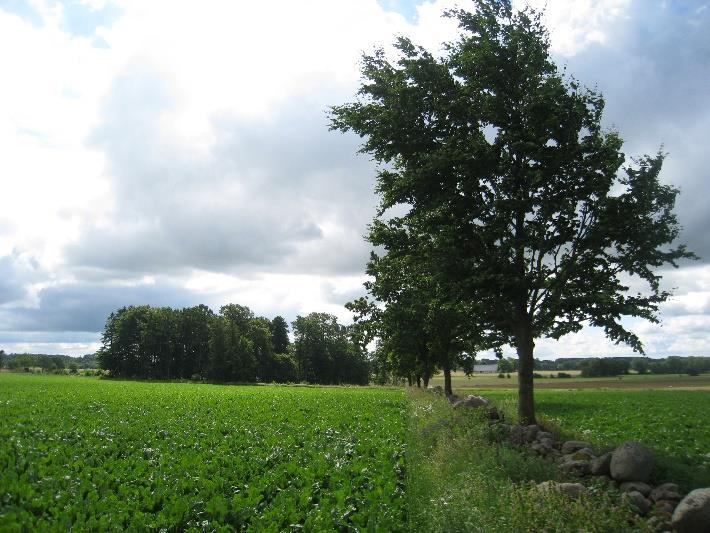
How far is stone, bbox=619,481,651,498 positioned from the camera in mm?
10977

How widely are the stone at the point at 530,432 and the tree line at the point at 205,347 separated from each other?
9448 cm

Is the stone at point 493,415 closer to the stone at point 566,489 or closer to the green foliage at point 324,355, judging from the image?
the stone at point 566,489

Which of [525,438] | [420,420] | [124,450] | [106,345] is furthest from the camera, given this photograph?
[106,345]

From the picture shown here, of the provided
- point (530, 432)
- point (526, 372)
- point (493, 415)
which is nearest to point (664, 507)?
point (530, 432)

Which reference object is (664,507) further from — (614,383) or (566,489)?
(614,383)

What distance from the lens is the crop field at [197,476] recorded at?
324 inches

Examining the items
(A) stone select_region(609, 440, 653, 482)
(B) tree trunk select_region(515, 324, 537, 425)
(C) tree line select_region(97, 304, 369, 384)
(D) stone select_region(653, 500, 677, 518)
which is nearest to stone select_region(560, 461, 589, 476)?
(A) stone select_region(609, 440, 653, 482)

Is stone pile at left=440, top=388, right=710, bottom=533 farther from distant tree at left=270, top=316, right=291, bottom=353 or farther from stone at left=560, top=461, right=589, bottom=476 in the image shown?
distant tree at left=270, top=316, right=291, bottom=353

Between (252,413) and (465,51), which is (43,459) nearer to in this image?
(252,413)

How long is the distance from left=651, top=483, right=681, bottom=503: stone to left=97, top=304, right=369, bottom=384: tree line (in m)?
101

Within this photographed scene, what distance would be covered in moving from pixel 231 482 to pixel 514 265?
12.4m

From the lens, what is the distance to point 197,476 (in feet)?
35.2

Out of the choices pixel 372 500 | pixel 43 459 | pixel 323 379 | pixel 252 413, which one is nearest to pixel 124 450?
pixel 43 459

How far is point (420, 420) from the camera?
69.5 ft
